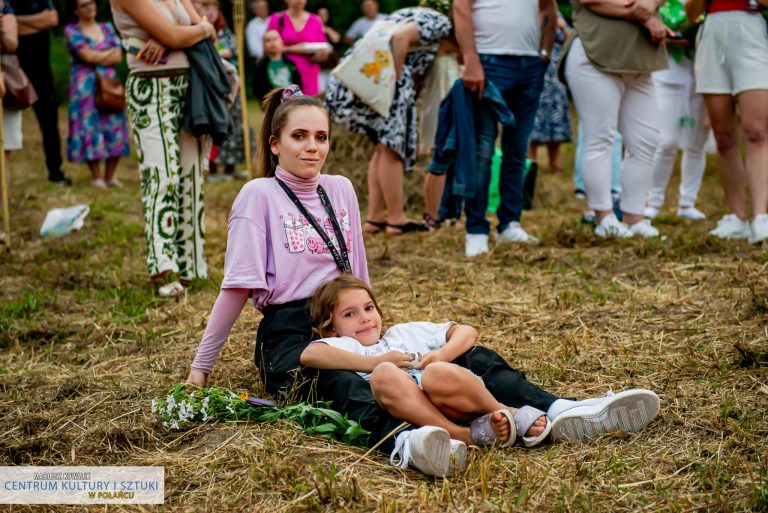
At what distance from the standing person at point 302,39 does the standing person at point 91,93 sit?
1624 mm

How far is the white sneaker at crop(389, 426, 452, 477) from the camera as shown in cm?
253

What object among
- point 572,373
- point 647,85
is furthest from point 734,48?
point 572,373

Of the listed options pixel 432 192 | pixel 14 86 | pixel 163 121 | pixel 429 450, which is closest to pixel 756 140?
pixel 432 192

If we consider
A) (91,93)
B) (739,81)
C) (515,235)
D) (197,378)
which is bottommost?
(515,235)

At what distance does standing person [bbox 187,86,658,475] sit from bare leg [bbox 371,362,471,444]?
259mm

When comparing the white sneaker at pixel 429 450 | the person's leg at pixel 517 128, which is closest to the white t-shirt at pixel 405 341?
the white sneaker at pixel 429 450

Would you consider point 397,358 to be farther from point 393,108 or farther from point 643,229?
point 393,108

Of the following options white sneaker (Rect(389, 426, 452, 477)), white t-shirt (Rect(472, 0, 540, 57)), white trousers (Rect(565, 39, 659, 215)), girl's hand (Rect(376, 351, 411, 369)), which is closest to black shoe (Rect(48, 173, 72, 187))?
white t-shirt (Rect(472, 0, 540, 57))

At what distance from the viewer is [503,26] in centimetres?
561

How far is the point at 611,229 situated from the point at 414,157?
1.52 m

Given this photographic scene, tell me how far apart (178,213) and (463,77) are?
6.11 feet

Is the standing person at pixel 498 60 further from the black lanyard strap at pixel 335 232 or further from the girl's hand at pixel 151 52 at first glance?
the black lanyard strap at pixel 335 232

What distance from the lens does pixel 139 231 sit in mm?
7023

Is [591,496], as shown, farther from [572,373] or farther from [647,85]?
[647,85]
